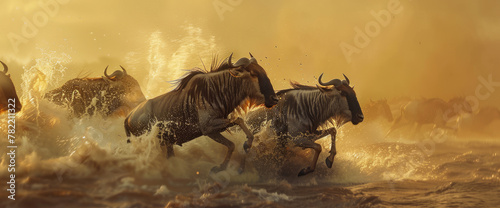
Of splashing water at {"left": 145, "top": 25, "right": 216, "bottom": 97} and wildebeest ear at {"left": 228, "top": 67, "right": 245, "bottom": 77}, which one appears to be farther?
splashing water at {"left": 145, "top": 25, "right": 216, "bottom": 97}

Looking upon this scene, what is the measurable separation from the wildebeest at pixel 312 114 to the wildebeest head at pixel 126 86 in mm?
3094

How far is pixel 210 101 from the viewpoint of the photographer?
9.61 meters

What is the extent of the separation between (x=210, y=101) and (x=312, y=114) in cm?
203

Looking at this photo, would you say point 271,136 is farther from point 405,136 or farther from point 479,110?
point 479,110

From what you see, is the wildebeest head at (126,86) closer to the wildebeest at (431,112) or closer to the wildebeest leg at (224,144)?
the wildebeest leg at (224,144)

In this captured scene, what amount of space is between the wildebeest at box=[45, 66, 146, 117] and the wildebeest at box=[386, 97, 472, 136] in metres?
9.99

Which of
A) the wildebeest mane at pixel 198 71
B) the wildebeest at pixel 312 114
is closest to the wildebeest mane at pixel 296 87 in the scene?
the wildebeest at pixel 312 114

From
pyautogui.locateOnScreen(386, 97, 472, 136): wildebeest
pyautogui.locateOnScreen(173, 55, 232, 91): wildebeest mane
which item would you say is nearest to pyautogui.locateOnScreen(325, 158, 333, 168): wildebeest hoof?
pyautogui.locateOnScreen(173, 55, 232, 91): wildebeest mane

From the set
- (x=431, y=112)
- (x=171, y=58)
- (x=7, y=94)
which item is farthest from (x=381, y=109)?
(x=7, y=94)

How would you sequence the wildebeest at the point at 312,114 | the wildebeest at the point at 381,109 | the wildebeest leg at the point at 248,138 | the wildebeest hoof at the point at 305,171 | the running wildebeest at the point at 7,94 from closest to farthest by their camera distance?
1. the wildebeest leg at the point at 248,138
2. the wildebeest hoof at the point at 305,171
3. the wildebeest at the point at 312,114
4. the running wildebeest at the point at 7,94
5. the wildebeest at the point at 381,109

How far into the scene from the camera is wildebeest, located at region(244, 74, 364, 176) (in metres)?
10.1

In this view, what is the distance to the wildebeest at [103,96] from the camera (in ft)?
39.2

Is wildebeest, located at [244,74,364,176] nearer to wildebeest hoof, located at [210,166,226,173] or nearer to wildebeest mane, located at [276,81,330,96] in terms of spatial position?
wildebeest mane, located at [276,81,330,96]

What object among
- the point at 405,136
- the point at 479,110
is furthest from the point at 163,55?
the point at 479,110
